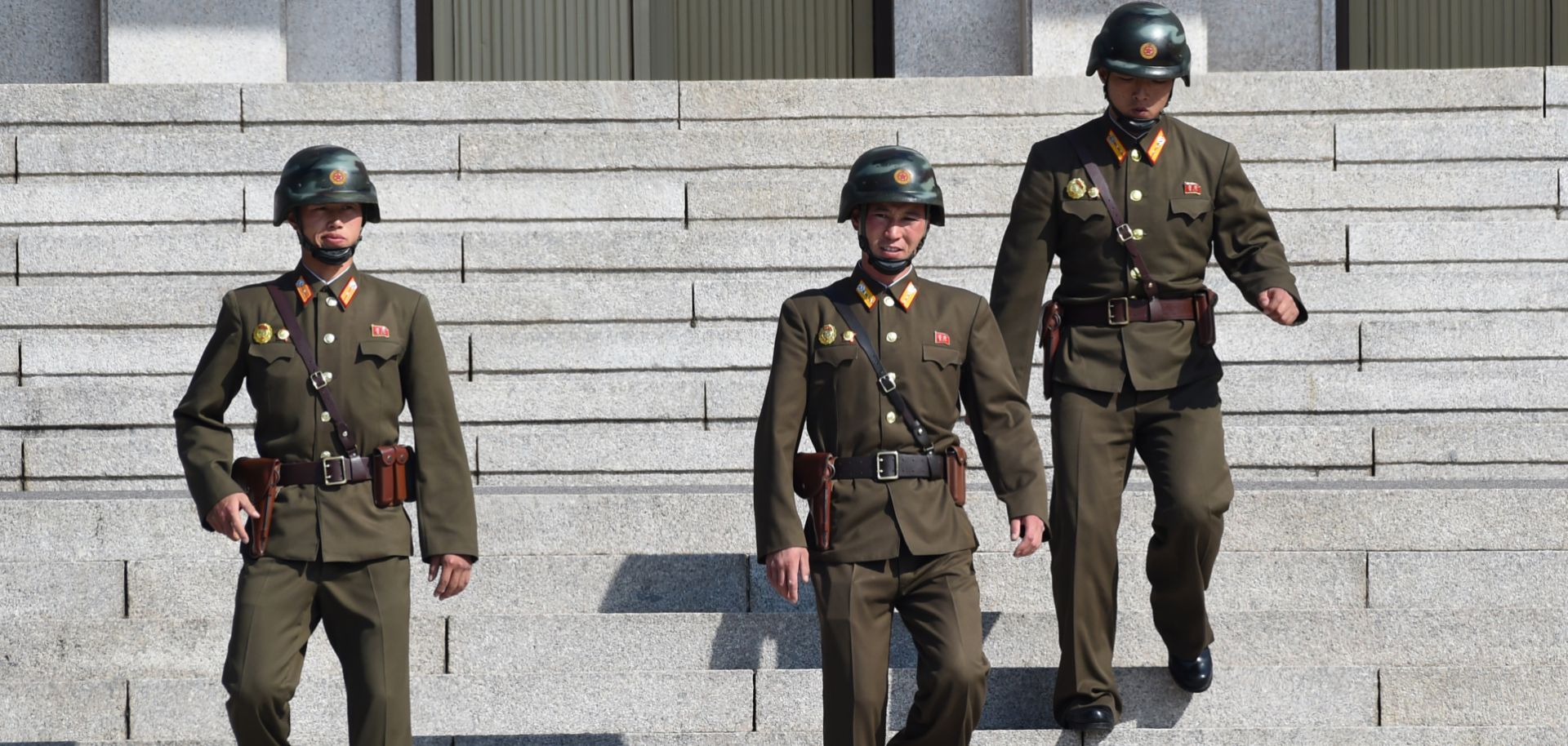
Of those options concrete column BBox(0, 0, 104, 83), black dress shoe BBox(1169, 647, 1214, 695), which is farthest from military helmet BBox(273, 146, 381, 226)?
concrete column BBox(0, 0, 104, 83)

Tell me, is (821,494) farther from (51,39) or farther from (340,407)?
(51,39)

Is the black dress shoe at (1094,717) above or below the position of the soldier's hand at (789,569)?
below

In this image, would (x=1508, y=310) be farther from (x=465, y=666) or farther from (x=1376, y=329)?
(x=465, y=666)

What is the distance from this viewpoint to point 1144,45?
19.5ft

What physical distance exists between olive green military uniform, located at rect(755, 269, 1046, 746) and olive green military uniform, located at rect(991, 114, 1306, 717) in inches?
21.2

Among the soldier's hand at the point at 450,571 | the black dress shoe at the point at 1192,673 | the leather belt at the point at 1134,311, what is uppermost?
the leather belt at the point at 1134,311

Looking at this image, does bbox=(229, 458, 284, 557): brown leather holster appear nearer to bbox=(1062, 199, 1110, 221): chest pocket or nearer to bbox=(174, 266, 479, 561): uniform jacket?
bbox=(174, 266, 479, 561): uniform jacket

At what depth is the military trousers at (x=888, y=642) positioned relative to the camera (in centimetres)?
530

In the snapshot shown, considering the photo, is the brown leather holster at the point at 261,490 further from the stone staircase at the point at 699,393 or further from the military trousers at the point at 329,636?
the stone staircase at the point at 699,393

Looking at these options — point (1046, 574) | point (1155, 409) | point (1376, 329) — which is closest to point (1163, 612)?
point (1155, 409)

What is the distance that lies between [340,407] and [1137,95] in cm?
248

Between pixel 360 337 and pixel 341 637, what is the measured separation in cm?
78

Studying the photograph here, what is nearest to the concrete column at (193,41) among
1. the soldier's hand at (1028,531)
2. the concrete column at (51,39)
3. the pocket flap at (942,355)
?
the concrete column at (51,39)

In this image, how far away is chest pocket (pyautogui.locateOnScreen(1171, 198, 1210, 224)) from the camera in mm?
6176
